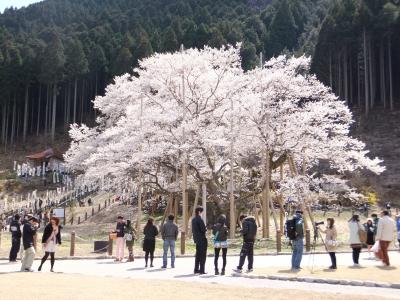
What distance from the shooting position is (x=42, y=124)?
67.1 metres

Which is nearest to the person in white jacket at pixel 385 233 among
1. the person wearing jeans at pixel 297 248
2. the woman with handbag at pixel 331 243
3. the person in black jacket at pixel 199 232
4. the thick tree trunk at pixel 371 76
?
the woman with handbag at pixel 331 243

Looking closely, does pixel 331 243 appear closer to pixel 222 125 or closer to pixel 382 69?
pixel 222 125

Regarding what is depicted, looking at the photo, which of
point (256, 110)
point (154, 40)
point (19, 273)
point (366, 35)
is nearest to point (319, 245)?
point (256, 110)

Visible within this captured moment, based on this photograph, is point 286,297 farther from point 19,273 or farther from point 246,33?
point 246,33

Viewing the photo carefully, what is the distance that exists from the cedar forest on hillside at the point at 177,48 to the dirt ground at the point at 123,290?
4359 centimetres

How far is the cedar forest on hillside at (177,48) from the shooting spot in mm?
49938

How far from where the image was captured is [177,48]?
58.4 m

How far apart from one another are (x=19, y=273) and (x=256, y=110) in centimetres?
1461

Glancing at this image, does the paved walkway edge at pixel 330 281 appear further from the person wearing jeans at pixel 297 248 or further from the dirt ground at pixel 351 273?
the person wearing jeans at pixel 297 248

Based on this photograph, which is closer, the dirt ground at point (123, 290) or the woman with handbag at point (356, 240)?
the dirt ground at point (123, 290)

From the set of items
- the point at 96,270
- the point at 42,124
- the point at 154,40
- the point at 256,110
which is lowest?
the point at 96,270

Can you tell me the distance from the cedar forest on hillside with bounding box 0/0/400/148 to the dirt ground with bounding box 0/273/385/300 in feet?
143

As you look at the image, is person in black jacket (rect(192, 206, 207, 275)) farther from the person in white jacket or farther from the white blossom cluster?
the white blossom cluster

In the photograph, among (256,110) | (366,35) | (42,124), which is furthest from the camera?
(42,124)
